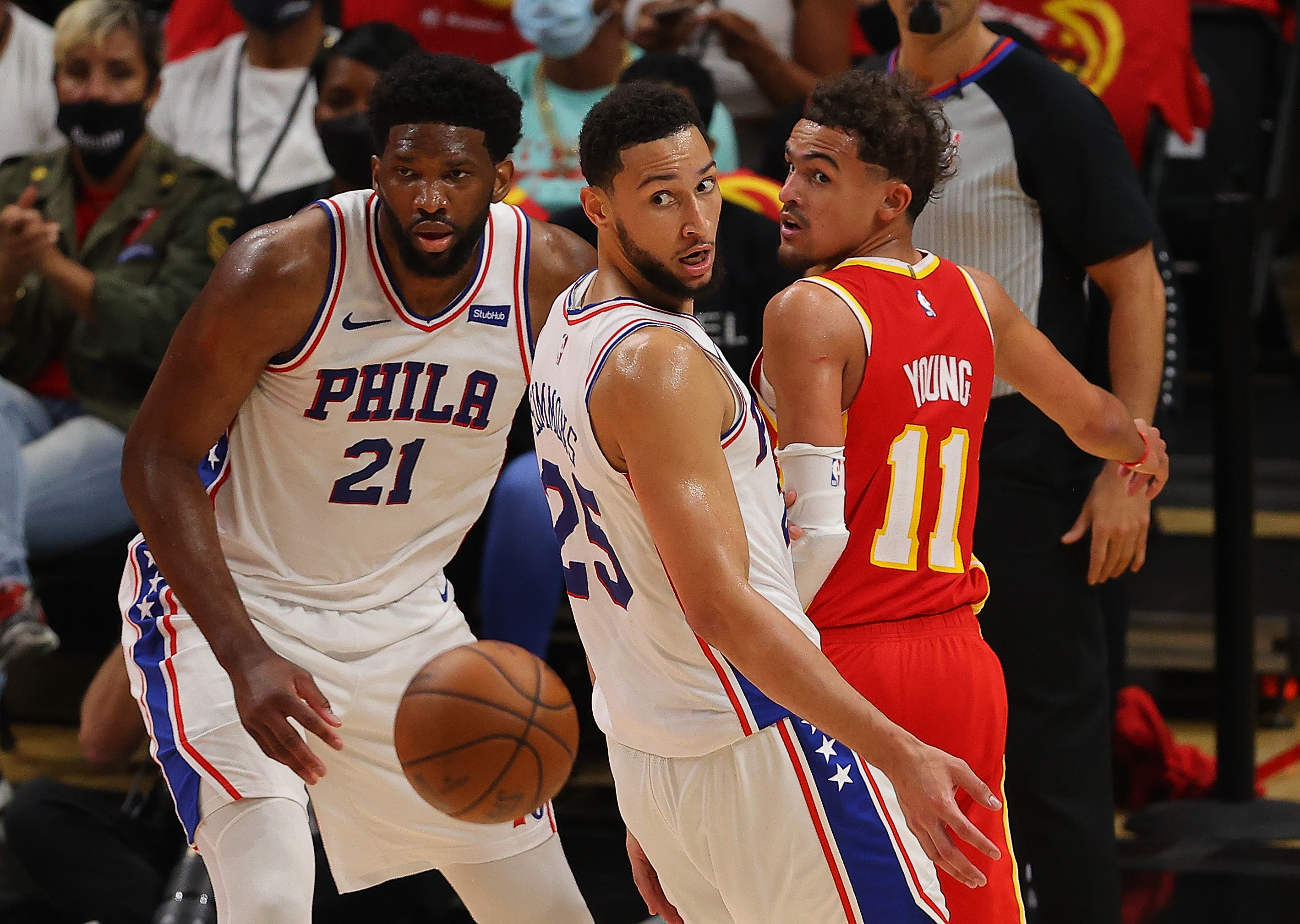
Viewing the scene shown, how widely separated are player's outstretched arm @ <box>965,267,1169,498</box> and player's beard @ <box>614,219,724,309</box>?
25.3 inches

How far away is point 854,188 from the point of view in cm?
278

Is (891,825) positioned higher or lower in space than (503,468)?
higher

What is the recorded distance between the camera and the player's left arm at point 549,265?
314 cm

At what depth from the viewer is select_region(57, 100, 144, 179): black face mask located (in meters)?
5.23

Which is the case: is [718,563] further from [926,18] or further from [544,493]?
[544,493]

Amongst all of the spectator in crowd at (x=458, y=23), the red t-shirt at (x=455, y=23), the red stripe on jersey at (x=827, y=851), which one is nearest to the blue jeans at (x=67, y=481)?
the red t-shirt at (x=455, y=23)

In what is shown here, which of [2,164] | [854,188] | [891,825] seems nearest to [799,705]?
[891,825]

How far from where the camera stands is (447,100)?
300cm

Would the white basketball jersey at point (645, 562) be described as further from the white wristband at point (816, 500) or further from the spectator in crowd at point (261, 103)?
the spectator in crowd at point (261, 103)

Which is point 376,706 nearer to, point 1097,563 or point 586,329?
point 586,329

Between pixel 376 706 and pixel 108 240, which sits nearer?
pixel 376 706

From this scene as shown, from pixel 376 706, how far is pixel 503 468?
1.72 m

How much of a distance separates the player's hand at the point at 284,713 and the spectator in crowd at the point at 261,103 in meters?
3.04

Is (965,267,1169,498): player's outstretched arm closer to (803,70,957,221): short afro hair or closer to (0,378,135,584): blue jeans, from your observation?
(803,70,957,221): short afro hair
